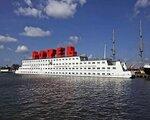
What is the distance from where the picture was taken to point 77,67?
388 feet

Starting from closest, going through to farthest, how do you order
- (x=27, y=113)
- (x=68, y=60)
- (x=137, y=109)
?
(x=27, y=113) < (x=137, y=109) < (x=68, y=60)

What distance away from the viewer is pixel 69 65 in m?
123

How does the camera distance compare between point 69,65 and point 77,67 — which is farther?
point 69,65

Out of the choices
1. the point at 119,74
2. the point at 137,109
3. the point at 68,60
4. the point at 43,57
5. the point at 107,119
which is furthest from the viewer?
the point at 43,57

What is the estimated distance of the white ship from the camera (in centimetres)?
10403

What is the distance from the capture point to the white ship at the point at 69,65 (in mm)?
104025

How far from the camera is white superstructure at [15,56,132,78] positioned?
103062 mm

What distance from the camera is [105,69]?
10638cm

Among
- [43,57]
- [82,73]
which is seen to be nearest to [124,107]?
[82,73]

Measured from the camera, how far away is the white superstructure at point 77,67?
103062 millimetres

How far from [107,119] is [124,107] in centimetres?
757

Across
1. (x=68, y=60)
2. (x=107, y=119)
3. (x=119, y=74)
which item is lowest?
(x=107, y=119)

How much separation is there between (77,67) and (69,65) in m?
5.89

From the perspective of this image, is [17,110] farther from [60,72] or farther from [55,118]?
[60,72]
